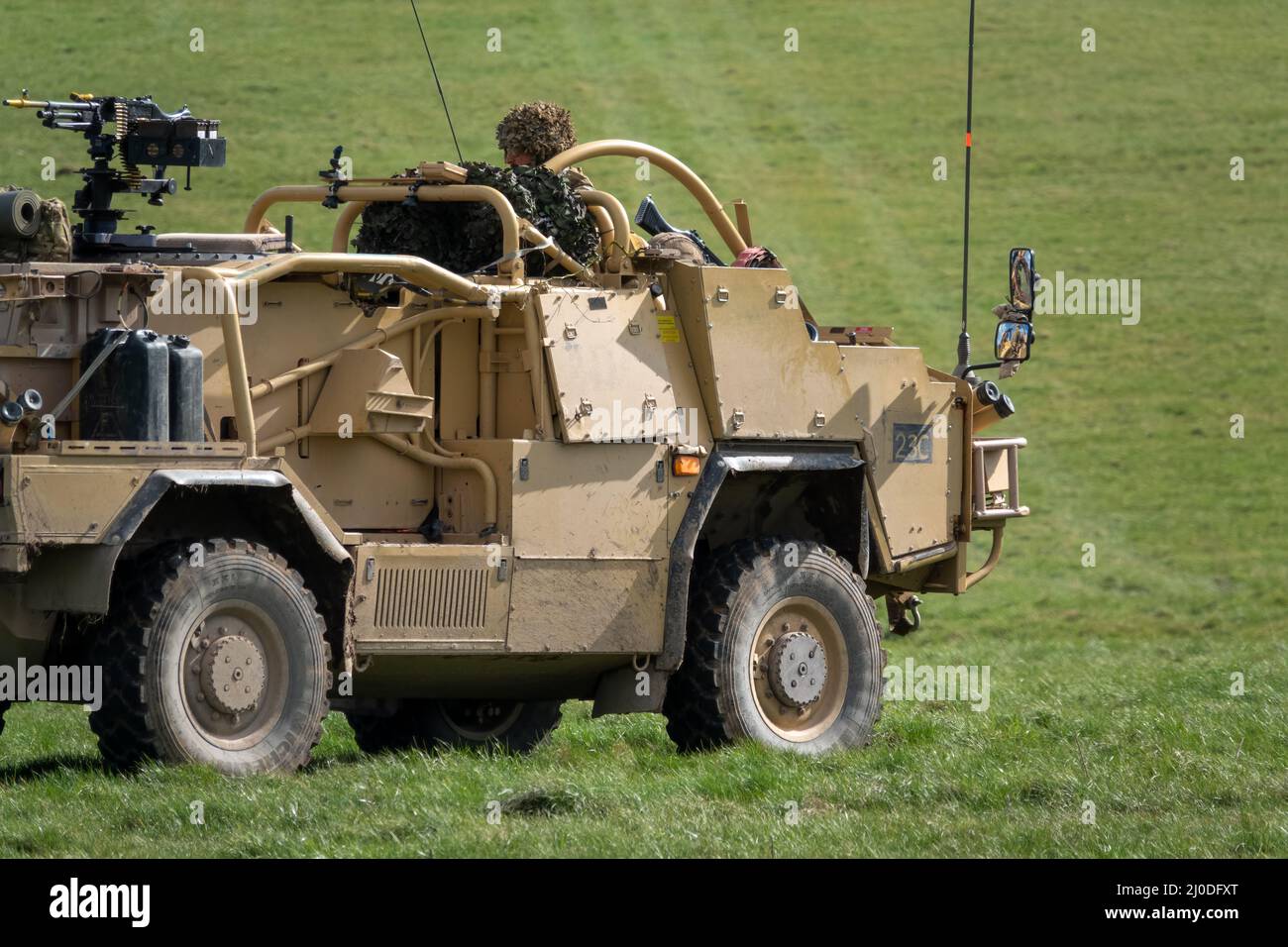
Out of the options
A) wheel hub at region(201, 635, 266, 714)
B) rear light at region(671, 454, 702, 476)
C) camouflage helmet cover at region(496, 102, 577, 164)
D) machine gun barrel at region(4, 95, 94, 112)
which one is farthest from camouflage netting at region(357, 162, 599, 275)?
wheel hub at region(201, 635, 266, 714)

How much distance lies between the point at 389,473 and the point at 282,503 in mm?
880

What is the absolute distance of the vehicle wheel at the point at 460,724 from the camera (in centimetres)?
1240

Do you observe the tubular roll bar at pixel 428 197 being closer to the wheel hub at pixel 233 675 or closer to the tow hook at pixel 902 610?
the wheel hub at pixel 233 675

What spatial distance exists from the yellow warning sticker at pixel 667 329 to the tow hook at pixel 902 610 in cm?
231

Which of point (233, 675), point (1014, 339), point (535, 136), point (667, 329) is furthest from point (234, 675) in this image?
point (1014, 339)

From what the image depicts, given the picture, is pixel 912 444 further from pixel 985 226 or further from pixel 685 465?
pixel 985 226

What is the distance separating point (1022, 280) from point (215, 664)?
4.61 m

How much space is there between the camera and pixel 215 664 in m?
9.75

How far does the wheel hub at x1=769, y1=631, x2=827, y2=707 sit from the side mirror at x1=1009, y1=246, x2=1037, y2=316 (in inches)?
78.7

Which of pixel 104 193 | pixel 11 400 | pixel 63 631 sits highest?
pixel 104 193

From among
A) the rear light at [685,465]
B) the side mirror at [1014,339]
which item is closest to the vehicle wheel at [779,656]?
the rear light at [685,465]

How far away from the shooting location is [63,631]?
9828 mm

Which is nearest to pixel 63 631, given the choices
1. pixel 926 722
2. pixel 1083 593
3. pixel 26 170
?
pixel 926 722
